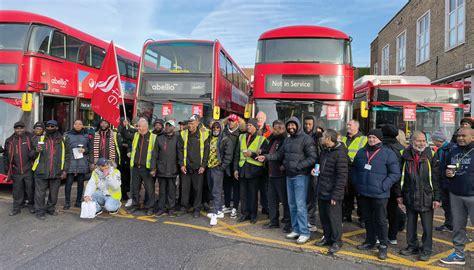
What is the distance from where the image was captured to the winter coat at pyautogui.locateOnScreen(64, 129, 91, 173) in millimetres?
6520

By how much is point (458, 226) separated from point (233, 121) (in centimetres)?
357

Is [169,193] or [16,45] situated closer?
[169,193]

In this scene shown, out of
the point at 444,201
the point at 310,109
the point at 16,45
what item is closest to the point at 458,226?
the point at 444,201

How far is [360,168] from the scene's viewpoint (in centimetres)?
451

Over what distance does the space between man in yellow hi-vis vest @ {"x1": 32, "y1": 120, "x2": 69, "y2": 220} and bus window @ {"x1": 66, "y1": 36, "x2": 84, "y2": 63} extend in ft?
11.3

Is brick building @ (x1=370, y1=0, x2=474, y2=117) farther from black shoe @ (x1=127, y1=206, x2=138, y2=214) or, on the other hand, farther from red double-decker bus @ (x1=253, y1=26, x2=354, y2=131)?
black shoe @ (x1=127, y1=206, x2=138, y2=214)

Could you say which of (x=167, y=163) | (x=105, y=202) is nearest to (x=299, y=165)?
(x=167, y=163)

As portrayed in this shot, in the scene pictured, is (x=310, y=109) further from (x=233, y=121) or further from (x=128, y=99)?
(x=128, y=99)

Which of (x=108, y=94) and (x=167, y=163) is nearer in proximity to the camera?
(x=167, y=163)

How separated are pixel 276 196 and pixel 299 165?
2.89 ft

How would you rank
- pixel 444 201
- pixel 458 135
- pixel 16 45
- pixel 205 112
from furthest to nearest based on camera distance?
pixel 205 112
pixel 16 45
pixel 444 201
pixel 458 135

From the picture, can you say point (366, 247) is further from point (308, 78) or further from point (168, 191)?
point (308, 78)

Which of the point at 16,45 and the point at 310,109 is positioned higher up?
the point at 16,45

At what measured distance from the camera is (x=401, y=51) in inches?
941
